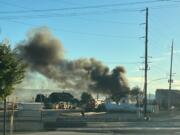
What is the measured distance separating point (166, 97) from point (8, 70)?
77955 millimetres

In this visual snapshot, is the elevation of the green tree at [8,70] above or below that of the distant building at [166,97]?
above

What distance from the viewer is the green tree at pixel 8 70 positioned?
26.5m

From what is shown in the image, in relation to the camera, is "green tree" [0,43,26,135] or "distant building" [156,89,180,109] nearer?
"green tree" [0,43,26,135]

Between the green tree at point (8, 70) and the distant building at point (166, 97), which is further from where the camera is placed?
the distant building at point (166, 97)

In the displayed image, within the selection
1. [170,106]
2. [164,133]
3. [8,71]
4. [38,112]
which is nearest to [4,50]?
[8,71]

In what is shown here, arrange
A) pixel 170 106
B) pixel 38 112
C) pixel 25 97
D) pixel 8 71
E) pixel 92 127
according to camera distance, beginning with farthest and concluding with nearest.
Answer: pixel 25 97 → pixel 170 106 → pixel 38 112 → pixel 92 127 → pixel 8 71

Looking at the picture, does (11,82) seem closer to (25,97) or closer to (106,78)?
(106,78)

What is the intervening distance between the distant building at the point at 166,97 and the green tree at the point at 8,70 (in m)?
74.0

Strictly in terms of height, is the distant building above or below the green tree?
below

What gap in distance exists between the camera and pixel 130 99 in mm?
105500

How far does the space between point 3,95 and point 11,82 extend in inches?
28.9

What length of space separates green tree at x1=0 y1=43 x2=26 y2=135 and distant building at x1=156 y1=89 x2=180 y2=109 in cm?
7396

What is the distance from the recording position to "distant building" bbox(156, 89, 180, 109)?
10184 centimetres

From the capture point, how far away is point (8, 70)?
26.6m
